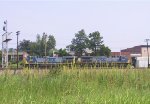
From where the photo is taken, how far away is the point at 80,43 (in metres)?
94.8

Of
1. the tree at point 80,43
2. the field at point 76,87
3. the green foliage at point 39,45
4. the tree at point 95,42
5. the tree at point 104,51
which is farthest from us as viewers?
the green foliage at point 39,45

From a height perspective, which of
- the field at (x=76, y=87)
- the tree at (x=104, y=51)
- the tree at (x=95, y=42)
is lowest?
the field at (x=76, y=87)

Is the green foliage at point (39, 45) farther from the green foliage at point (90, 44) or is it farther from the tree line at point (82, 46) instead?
the green foliage at point (90, 44)

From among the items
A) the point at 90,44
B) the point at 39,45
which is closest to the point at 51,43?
the point at 39,45

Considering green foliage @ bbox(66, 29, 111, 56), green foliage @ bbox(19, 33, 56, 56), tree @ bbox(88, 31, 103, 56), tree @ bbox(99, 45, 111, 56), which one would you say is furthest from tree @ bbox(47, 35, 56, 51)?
tree @ bbox(99, 45, 111, 56)

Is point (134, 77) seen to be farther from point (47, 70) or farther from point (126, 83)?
point (47, 70)

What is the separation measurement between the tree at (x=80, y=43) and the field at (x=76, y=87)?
77814mm

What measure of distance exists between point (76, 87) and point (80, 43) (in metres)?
84.8

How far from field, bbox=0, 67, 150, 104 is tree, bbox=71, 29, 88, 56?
7781 centimetres

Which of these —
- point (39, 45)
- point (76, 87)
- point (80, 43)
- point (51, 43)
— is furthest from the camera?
point (51, 43)

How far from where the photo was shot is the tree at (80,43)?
9331 cm

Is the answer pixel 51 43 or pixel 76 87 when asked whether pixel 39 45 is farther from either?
pixel 76 87

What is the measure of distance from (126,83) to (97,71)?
189 centimetres

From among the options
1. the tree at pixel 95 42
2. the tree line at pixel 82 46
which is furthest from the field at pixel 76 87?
the tree at pixel 95 42
